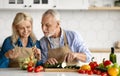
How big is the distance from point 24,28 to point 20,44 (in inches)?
7.2

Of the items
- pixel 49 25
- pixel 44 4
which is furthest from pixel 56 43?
pixel 44 4

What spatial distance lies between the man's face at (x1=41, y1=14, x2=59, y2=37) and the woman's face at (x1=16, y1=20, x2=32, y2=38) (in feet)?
0.60

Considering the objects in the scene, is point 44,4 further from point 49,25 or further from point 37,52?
point 37,52

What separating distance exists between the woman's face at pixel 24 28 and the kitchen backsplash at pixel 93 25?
5.68 feet

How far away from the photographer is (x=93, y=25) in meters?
5.11

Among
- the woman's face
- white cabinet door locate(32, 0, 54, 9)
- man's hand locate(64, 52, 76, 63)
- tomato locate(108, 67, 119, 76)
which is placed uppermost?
white cabinet door locate(32, 0, 54, 9)

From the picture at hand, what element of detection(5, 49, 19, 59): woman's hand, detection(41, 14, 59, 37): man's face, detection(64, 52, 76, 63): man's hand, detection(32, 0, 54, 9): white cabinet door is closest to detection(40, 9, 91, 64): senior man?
detection(41, 14, 59, 37): man's face

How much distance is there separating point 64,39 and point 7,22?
1.86 m

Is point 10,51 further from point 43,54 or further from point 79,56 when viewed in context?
point 79,56

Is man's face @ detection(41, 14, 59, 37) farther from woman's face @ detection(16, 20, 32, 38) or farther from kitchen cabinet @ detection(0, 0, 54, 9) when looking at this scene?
kitchen cabinet @ detection(0, 0, 54, 9)

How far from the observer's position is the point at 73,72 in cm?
271

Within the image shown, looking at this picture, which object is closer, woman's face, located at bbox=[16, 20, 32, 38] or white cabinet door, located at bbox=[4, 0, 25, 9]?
woman's face, located at bbox=[16, 20, 32, 38]

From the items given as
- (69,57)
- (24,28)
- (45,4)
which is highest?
(45,4)

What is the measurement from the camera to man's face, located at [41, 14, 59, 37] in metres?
3.39
